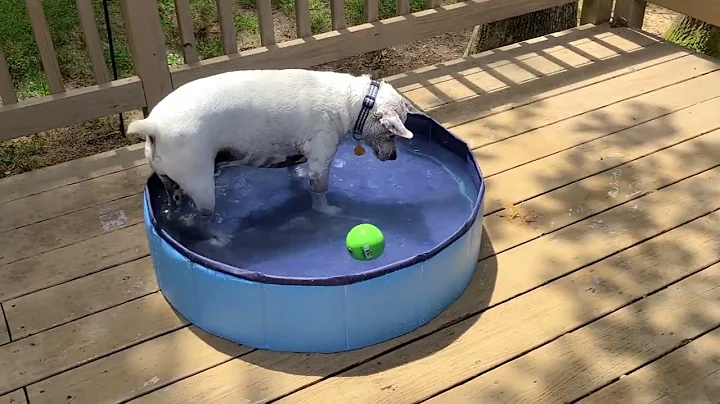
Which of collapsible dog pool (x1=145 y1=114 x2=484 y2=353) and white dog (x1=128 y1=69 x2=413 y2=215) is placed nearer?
collapsible dog pool (x1=145 y1=114 x2=484 y2=353)

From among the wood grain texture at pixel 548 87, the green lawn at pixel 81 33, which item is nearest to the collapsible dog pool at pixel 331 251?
the wood grain texture at pixel 548 87

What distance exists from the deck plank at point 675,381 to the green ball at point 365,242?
833 mm

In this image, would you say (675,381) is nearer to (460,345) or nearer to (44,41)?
(460,345)

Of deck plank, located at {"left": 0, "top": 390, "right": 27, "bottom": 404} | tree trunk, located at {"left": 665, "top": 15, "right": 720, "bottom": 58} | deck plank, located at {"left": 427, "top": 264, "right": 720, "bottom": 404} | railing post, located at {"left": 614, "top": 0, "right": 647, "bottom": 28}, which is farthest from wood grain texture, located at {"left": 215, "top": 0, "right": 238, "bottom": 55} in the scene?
tree trunk, located at {"left": 665, "top": 15, "right": 720, "bottom": 58}

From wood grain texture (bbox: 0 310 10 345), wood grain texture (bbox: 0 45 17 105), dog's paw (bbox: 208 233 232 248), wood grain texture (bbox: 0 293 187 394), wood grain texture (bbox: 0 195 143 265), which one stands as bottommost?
wood grain texture (bbox: 0 293 187 394)

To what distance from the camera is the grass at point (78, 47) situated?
13.1 ft

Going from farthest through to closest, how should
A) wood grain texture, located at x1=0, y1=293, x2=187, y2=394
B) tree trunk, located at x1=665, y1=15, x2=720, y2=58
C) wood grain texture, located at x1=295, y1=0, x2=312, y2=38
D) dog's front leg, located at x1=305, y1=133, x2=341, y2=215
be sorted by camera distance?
tree trunk, located at x1=665, y1=15, x2=720, y2=58 < wood grain texture, located at x1=295, y1=0, x2=312, y2=38 < dog's front leg, located at x1=305, y1=133, x2=341, y2=215 < wood grain texture, located at x1=0, y1=293, x2=187, y2=394

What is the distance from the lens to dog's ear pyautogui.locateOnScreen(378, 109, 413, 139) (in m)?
2.48

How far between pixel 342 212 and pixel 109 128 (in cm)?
194

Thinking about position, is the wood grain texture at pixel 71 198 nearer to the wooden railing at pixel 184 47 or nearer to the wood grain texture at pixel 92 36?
the wooden railing at pixel 184 47

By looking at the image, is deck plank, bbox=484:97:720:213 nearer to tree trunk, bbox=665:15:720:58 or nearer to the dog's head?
the dog's head

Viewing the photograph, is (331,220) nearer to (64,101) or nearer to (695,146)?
(64,101)

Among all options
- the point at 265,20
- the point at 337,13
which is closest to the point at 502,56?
the point at 337,13

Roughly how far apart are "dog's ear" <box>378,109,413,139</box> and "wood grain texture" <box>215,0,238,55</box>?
→ 4.50 ft
